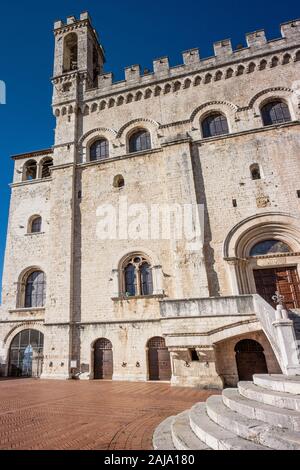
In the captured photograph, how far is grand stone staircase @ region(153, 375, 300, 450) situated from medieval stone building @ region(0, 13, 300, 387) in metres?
5.54

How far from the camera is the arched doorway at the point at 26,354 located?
1577 cm

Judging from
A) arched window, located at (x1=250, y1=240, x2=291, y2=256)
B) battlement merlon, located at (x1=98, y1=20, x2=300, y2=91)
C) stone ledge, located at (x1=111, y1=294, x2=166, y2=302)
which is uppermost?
battlement merlon, located at (x1=98, y1=20, x2=300, y2=91)

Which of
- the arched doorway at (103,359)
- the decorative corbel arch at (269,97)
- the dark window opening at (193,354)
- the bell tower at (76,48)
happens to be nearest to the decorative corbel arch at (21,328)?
the arched doorway at (103,359)

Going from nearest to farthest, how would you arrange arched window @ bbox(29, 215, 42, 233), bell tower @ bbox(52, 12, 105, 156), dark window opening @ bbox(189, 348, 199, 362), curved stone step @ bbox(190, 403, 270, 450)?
1. curved stone step @ bbox(190, 403, 270, 450)
2. dark window opening @ bbox(189, 348, 199, 362)
3. arched window @ bbox(29, 215, 42, 233)
4. bell tower @ bbox(52, 12, 105, 156)

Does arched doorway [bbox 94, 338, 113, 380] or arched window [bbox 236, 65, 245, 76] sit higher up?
arched window [bbox 236, 65, 245, 76]

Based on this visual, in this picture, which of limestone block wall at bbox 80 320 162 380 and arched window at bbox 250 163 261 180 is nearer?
limestone block wall at bbox 80 320 162 380

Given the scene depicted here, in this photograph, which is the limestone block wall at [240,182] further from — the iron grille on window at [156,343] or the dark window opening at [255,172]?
the iron grille on window at [156,343]

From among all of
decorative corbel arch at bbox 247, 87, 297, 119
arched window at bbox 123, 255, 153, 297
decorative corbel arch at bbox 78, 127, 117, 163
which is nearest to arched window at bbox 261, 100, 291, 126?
decorative corbel arch at bbox 247, 87, 297, 119

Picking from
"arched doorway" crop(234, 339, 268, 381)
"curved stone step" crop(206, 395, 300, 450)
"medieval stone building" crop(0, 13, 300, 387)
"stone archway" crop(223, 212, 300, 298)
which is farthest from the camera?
"stone archway" crop(223, 212, 300, 298)

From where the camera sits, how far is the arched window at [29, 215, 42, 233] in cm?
1894

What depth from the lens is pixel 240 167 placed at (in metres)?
15.4

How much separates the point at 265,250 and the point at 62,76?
18.6m

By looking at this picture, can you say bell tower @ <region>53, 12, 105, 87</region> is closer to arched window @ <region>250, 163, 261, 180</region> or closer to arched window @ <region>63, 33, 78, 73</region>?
arched window @ <region>63, 33, 78, 73</region>

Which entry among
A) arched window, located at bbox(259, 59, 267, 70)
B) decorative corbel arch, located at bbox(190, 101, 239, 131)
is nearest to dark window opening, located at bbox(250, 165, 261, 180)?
decorative corbel arch, located at bbox(190, 101, 239, 131)
